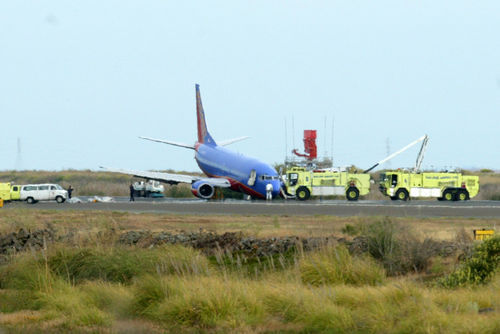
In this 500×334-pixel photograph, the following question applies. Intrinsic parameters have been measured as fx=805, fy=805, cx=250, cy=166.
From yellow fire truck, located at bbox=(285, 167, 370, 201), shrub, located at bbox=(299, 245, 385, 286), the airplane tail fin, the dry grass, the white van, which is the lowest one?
shrub, located at bbox=(299, 245, 385, 286)

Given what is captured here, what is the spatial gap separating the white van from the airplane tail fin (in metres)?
20.1

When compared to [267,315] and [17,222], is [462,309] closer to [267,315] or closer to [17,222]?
[267,315]

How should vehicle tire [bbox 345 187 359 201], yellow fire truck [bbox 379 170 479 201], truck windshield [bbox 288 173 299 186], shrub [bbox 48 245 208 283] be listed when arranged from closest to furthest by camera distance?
1. shrub [bbox 48 245 208 283]
2. yellow fire truck [bbox 379 170 479 201]
3. vehicle tire [bbox 345 187 359 201]
4. truck windshield [bbox 288 173 299 186]

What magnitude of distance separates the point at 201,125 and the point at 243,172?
18138mm

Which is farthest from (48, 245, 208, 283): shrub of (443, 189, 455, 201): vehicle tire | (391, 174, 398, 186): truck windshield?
(443, 189, 455, 201): vehicle tire

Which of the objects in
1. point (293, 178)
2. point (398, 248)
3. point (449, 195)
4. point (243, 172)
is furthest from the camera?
point (243, 172)

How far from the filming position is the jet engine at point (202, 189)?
2445 inches

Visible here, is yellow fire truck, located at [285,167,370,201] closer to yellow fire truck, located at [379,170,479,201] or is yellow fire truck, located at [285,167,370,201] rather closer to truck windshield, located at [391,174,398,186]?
truck windshield, located at [391,174,398,186]

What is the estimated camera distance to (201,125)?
261 ft

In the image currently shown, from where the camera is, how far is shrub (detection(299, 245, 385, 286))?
16.5m

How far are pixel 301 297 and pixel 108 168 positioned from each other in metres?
56.9

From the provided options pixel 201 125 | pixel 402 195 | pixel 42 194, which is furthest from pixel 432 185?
pixel 42 194

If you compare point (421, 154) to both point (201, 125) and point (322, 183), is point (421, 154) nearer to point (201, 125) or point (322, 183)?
point (322, 183)

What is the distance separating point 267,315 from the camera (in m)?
13.9
